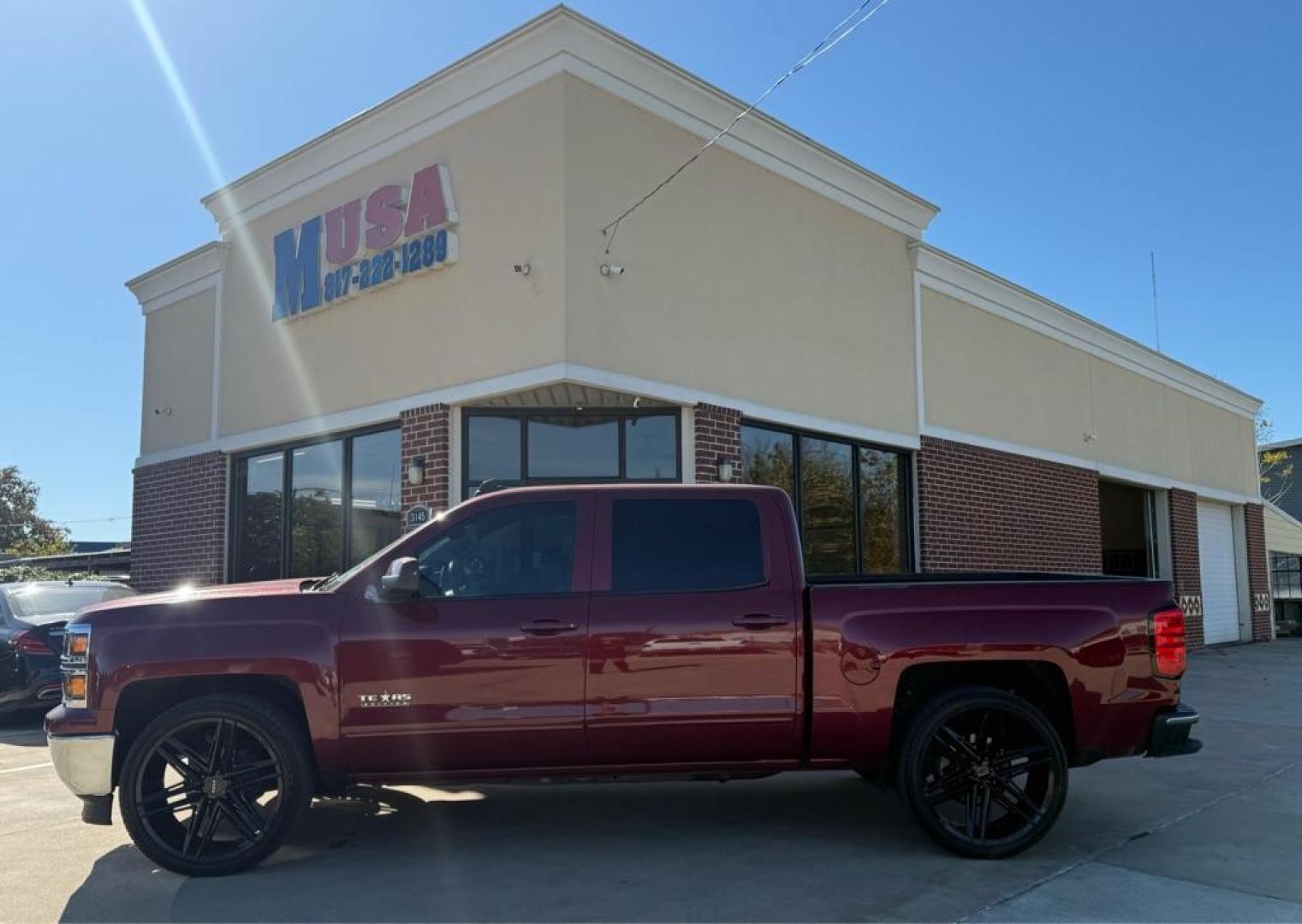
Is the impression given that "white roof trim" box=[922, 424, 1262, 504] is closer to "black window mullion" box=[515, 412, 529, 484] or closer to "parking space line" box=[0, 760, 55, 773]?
"black window mullion" box=[515, 412, 529, 484]

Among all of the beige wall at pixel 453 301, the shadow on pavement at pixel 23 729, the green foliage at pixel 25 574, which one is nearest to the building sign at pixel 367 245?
the beige wall at pixel 453 301

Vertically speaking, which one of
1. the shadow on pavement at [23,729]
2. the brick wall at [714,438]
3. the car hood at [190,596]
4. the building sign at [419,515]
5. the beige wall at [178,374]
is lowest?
the shadow on pavement at [23,729]

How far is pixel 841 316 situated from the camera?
12.3 m

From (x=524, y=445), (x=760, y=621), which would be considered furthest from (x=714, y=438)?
(x=760, y=621)

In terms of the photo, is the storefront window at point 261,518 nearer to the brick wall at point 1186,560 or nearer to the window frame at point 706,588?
the window frame at point 706,588

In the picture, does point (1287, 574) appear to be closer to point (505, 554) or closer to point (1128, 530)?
point (1128, 530)

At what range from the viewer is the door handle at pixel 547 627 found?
5113 millimetres

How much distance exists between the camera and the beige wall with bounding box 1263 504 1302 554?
84.2ft

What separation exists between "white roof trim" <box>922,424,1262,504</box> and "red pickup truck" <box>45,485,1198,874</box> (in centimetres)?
839

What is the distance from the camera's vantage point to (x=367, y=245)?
35.8ft

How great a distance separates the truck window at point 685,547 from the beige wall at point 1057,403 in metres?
8.77

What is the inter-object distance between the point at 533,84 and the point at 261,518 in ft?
20.9

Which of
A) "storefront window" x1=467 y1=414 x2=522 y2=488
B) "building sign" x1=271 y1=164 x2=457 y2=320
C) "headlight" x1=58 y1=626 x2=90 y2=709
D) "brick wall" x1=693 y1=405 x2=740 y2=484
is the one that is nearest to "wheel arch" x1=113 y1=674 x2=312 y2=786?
"headlight" x1=58 y1=626 x2=90 y2=709

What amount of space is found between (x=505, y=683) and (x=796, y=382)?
23.6ft
